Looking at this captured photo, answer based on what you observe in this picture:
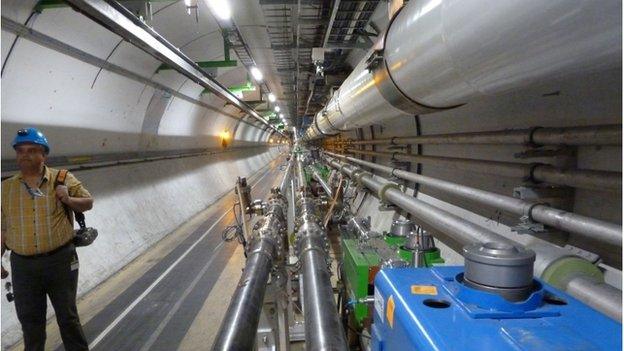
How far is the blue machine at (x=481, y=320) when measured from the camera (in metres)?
0.79

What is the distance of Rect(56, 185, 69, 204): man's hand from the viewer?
252 cm

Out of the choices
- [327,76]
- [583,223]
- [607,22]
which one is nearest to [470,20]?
[607,22]

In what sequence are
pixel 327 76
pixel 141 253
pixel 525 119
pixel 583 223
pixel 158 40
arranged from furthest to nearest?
1. pixel 327 76
2. pixel 141 253
3. pixel 158 40
4. pixel 525 119
5. pixel 583 223

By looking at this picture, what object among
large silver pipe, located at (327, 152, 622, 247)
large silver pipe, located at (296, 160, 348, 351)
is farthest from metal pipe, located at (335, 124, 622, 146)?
large silver pipe, located at (296, 160, 348, 351)

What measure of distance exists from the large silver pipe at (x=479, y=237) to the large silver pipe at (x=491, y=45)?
0.64m

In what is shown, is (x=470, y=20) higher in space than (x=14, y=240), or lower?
higher

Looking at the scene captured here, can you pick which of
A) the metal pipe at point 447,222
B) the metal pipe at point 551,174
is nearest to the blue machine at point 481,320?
the metal pipe at point 551,174

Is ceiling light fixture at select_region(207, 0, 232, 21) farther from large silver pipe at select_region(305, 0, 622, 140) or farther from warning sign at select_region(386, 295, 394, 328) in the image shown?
warning sign at select_region(386, 295, 394, 328)

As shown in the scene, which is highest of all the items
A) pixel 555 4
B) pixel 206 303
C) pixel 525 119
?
pixel 555 4

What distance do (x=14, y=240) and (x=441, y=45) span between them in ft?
9.02

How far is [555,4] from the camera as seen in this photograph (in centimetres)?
74

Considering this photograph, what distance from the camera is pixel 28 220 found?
2.46m

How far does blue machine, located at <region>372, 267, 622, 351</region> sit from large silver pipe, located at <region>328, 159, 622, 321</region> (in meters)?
0.20

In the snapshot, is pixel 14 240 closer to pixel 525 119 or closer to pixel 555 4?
pixel 555 4
